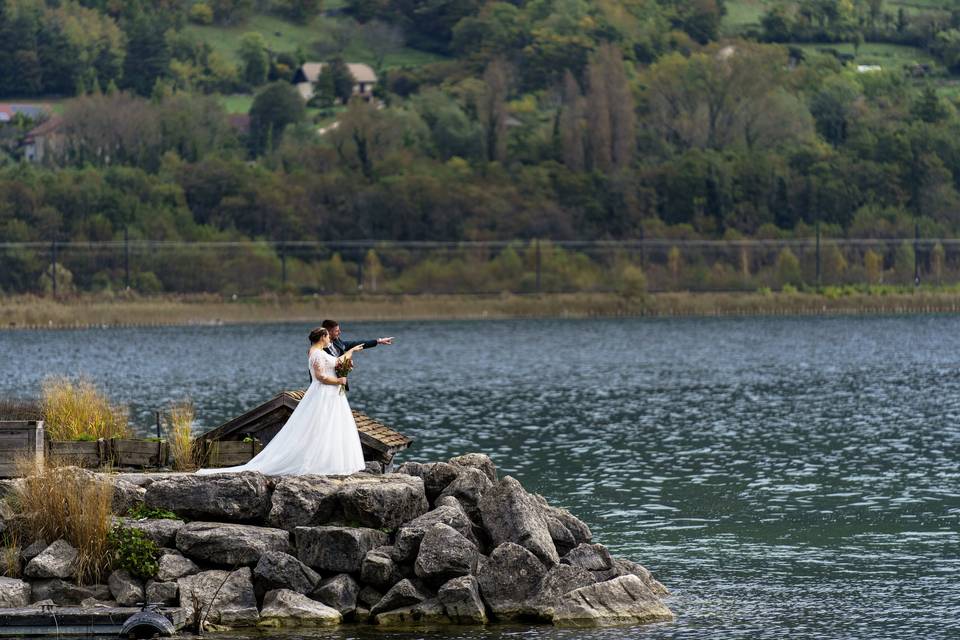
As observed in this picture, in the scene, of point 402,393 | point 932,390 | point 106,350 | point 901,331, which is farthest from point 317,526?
point 901,331

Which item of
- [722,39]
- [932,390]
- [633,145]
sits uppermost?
[722,39]

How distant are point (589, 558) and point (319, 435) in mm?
3716

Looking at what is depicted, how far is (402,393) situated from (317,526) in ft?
108

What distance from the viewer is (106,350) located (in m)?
75.1

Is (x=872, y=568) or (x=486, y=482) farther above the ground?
(x=486, y=482)

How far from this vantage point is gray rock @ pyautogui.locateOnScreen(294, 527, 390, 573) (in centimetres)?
2061

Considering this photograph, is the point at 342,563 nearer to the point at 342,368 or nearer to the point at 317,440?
the point at 317,440

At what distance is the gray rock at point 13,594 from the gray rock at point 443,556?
442 centimetres

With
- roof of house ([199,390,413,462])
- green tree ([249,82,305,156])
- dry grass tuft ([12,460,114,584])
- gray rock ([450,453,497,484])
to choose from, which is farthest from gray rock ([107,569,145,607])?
green tree ([249,82,305,156])

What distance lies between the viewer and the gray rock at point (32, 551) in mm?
20594

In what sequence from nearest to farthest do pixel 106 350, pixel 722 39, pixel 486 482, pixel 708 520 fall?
pixel 486 482, pixel 708 520, pixel 106 350, pixel 722 39

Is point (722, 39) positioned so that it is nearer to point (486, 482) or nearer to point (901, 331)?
point (901, 331)

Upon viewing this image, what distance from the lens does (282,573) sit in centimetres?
2044

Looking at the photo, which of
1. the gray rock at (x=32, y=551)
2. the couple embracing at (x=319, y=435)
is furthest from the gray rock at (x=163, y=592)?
the couple embracing at (x=319, y=435)
